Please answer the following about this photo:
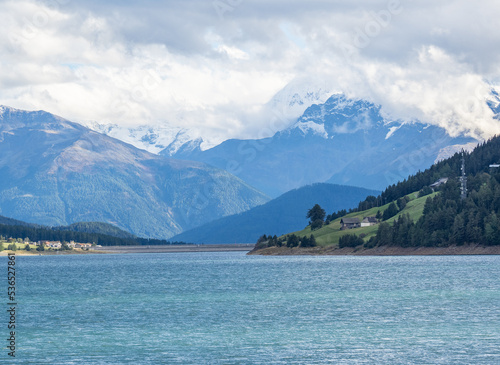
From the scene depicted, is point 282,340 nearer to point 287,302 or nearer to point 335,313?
point 335,313

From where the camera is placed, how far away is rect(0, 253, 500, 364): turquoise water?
235 feet

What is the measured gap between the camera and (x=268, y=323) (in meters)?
91.9

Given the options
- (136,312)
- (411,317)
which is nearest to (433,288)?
(411,317)

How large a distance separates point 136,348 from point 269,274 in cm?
11045

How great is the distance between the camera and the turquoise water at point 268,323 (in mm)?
71750

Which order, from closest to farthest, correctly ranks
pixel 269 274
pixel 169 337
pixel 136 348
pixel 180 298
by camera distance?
pixel 136 348
pixel 169 337
pixel 180 298
pixel 269 274

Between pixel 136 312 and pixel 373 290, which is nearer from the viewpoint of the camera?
pixel 136 312

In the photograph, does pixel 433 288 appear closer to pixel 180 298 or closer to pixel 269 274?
pixel 180 298

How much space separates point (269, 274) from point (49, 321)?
3647 inches

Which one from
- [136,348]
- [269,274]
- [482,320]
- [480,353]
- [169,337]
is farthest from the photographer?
[269,274]

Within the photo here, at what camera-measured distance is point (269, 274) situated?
186 metres

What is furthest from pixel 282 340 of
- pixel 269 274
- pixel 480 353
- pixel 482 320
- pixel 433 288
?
pixel 269 274

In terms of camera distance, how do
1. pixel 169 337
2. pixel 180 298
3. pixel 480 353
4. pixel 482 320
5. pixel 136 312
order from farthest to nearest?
pixel 180 298 < pixel 136 312 < pixel 482 320 < pixel 169 337 < pixel 480 353

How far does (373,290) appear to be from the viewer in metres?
131
